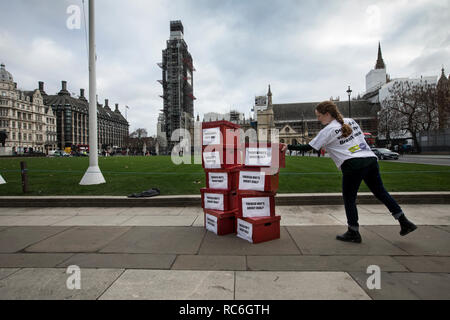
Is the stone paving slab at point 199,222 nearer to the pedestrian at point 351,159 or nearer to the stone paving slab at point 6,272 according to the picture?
the pedestrian at point 351,159

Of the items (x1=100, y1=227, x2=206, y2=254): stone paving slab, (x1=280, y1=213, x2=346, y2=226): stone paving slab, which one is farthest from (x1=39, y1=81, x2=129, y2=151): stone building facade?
(x1=280, y1=213, x2=346, y2=226): stone paving slab

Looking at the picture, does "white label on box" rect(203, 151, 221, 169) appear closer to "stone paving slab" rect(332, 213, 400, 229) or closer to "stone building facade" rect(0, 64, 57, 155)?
"stone paving slab" rect(332, 213, 400, 229)

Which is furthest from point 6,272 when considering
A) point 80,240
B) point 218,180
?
point 218,180

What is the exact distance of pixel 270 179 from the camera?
381 cm

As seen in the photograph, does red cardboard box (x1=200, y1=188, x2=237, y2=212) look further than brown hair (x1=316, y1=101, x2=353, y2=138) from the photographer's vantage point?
→ Yes

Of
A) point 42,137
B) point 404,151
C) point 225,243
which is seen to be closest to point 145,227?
point 225,243

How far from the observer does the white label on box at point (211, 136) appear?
13.6ft

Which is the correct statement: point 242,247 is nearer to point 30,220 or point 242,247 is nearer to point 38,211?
point 30,220

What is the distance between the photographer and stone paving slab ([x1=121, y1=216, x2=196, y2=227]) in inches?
189

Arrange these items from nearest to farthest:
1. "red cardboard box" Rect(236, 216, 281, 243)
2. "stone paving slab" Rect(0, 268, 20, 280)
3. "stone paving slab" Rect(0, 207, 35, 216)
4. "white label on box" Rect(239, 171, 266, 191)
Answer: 1. "stone paving slab" Rect(0, 268, 20, 280)
2. "red cardboard box" Rect(236, 216, 281, 243)
3. "white label on box" Rect(239, 171, 266, 191)
4. "stone paving slab" Rect(0, 207, 35, 216)

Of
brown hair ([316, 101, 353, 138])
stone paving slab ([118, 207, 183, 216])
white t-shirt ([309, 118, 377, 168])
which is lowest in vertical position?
stone paving slab ([118, 207, 183, 216])

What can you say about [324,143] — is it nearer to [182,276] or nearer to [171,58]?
[182,276]

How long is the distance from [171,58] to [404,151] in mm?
77894

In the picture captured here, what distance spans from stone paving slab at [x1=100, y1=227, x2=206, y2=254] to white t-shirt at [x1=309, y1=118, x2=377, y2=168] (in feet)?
8.12
